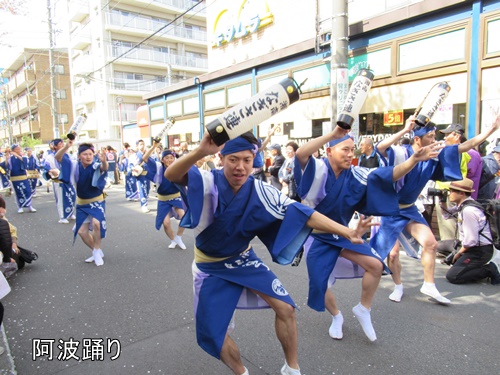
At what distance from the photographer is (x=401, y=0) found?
8.67m

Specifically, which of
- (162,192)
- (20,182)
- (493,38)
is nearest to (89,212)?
(162,192)

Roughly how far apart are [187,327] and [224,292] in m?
1.29

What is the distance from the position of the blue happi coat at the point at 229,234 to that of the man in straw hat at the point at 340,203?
0.71m

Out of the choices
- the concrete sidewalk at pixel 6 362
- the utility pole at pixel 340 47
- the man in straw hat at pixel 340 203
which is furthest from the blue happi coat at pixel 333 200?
the utility pole at pixel 340 47

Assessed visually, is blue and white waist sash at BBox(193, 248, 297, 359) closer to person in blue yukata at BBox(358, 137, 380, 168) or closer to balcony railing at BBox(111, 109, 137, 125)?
person in blue yukata at BBox(358, 137, 380, 168)

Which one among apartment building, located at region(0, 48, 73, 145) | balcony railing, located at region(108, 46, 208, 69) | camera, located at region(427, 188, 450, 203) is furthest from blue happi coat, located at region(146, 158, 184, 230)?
apartment building, located at region(0, 48, 73, 145)

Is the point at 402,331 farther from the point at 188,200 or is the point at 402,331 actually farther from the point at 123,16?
the point at 123,16

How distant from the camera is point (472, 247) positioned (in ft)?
14.1

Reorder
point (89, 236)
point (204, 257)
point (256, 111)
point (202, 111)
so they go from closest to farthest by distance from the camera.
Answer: point (256, 111), point (204, 257), point (89, 236), point (202, 111)

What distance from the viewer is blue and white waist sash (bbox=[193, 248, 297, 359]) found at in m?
2.29

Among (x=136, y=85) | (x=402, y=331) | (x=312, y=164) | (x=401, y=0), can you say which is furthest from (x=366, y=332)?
(x=136, y=85)

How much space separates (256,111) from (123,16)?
102ft

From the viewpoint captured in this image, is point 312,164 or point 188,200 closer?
point 188,200

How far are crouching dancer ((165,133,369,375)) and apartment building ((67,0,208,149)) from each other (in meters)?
26.3
